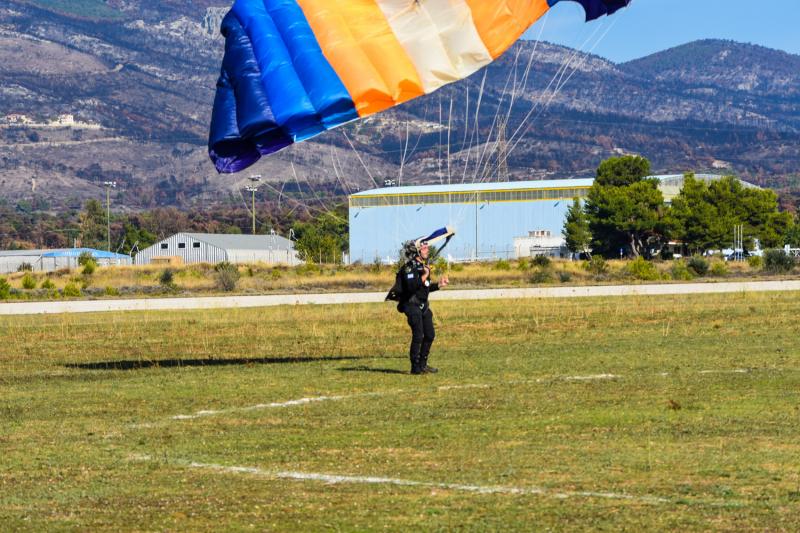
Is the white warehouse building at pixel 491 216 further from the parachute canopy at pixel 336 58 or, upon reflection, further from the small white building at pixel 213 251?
the parachute canopy at pixel 336 58

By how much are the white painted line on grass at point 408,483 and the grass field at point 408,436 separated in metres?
0.03

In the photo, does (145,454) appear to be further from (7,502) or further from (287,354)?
(287,354)

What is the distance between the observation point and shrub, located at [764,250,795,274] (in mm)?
72875

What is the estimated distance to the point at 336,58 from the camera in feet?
53.5

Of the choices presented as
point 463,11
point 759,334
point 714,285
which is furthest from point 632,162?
point 463,11

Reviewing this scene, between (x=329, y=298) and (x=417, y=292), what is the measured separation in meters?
29.0

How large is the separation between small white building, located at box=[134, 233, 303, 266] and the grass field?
110m

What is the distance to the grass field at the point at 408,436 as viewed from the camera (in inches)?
362

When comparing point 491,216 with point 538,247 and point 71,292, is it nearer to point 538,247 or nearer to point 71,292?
point 538,247

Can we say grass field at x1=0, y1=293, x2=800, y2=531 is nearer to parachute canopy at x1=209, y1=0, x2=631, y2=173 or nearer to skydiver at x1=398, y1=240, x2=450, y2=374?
skydiver at x1=398, y1=240, x2=450, y2=374

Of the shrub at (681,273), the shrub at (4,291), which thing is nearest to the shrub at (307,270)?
the shrub at (681,273)

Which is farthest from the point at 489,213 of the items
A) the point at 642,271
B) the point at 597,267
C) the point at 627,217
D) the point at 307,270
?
the point at 642,271

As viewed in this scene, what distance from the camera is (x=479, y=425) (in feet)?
43.5

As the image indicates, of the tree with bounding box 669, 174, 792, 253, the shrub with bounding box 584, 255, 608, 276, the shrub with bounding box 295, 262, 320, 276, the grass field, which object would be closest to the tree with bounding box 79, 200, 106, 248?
the tree with bounding box 669, 174, 792, 253
